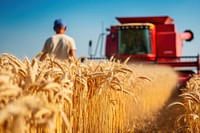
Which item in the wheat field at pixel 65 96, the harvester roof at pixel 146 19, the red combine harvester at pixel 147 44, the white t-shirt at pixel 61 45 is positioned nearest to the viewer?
the wheat field at pixel 65 96

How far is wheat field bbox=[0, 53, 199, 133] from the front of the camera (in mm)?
2449

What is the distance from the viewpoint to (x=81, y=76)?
4.87 metres

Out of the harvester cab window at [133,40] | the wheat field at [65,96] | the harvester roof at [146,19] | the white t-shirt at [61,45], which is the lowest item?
the wheat field at [65,96]

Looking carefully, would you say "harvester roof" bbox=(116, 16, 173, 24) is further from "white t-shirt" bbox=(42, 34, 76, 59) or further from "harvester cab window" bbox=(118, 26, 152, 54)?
"white t-shirt" bbox=(42, 34, 76, 59)

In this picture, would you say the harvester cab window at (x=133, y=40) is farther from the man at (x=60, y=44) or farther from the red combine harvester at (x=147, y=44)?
the man at (x=60, y=44)

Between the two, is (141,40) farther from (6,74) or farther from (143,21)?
(6,74)

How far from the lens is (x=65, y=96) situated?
10.1ft

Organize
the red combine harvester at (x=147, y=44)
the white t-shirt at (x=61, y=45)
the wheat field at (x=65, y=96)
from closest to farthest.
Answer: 1. the wheat field at (x=65, y=96)
2. the white t-shirt at (x=61, y=45)
3. the red combine harvester at (x=147, y=44)

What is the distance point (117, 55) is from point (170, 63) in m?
2.13

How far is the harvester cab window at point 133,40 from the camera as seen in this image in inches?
655

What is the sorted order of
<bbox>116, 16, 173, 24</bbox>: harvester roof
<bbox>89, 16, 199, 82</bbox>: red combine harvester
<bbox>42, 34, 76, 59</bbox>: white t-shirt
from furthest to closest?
<bbox>116, 16, 173, 24</bbox>: harvester roof, <bbox>89, 16, 199, 82</bbox>: red combine harvester, <bbox>42, 34, 76, 59</bbox>: white t-shirt

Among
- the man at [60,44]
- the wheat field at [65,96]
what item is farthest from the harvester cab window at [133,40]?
the man at [60,44]

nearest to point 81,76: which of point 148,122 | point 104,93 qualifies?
point 104,93

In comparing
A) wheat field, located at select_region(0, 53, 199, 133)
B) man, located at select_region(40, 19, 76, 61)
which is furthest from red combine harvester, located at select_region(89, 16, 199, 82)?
man, located at select_region(40, 19, 76, 61)
